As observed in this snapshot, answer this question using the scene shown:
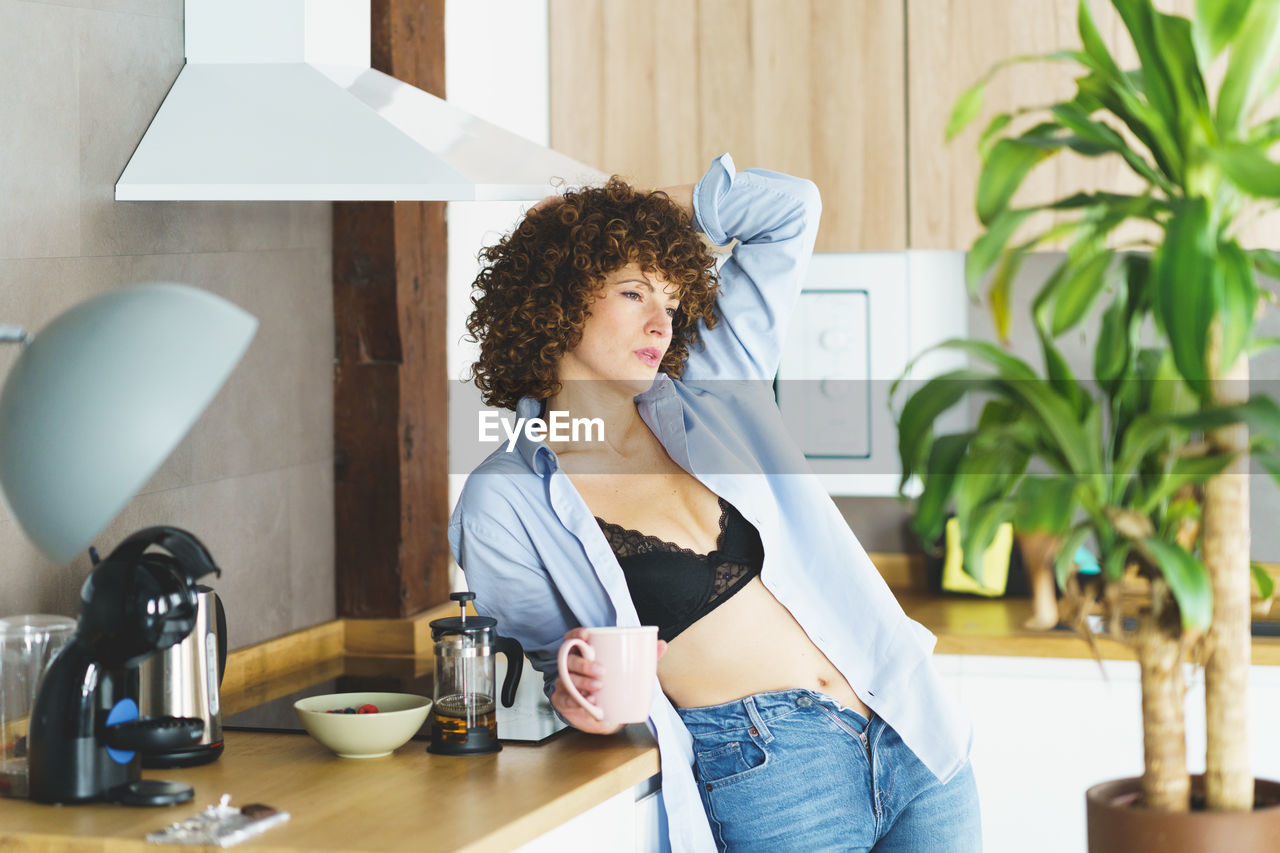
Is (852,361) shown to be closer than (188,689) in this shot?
No

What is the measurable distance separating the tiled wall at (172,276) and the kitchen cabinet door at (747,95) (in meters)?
0.71

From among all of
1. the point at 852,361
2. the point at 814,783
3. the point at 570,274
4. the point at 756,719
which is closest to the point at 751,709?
the point at 756,719

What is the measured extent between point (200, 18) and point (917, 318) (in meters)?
1.64

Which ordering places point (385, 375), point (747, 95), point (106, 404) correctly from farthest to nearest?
point (747, 95), point (385, 375), point (106, 404)

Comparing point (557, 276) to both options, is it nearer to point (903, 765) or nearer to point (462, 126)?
point (462, 126)

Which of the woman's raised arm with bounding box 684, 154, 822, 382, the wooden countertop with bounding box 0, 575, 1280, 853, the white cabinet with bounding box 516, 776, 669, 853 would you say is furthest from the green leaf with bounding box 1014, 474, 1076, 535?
the woman's raised arm with bounding box 684, 154, 822, 382

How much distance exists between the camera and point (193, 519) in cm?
214

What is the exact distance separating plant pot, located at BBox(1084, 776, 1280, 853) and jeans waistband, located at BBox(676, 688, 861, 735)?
887 mm

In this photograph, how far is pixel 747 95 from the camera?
9.33 ft

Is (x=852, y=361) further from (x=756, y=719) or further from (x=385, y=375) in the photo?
(x=756, y=719)

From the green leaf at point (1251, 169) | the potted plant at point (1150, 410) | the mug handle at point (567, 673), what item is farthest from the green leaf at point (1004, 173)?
the mug handle at point (567, 673)

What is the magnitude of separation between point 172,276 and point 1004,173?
4.97ft

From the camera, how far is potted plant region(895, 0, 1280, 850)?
33.5 inches

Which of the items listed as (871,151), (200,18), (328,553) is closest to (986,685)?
(871,151)
